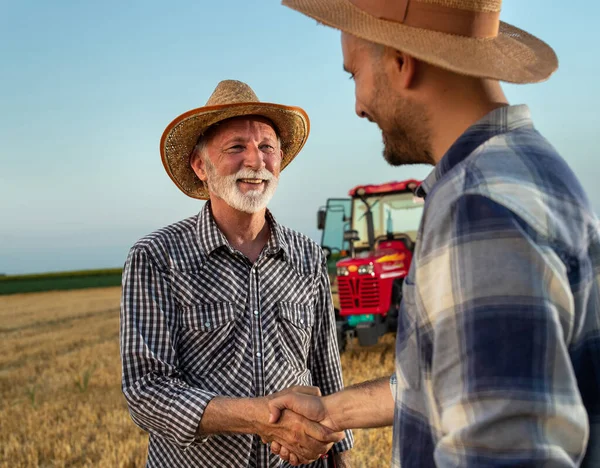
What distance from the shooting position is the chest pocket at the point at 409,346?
1.18 metres

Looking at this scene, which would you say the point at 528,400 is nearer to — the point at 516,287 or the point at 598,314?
the point at 516,287

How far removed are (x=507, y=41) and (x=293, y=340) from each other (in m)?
1.57

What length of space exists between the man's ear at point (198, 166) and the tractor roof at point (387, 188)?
6.80 m

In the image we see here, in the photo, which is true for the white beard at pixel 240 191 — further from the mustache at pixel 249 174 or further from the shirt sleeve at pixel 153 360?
the shirt sleeve at pixel 153 360

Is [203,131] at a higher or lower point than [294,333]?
higher

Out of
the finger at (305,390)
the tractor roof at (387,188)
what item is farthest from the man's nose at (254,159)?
the tractor roof at (387,188)

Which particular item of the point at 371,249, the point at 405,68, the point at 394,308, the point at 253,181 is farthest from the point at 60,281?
the point at 405,68

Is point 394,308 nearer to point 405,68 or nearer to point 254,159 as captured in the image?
point 254,159

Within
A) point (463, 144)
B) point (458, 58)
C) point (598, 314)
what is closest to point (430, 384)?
point (598, 314)

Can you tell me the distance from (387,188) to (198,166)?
270 inches

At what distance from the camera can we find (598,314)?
1.13 metres

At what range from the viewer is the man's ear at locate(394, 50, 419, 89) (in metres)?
1.32

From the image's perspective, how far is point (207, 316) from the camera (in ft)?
7.97

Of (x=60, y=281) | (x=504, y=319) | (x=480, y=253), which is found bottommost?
(x=60, y=281)
